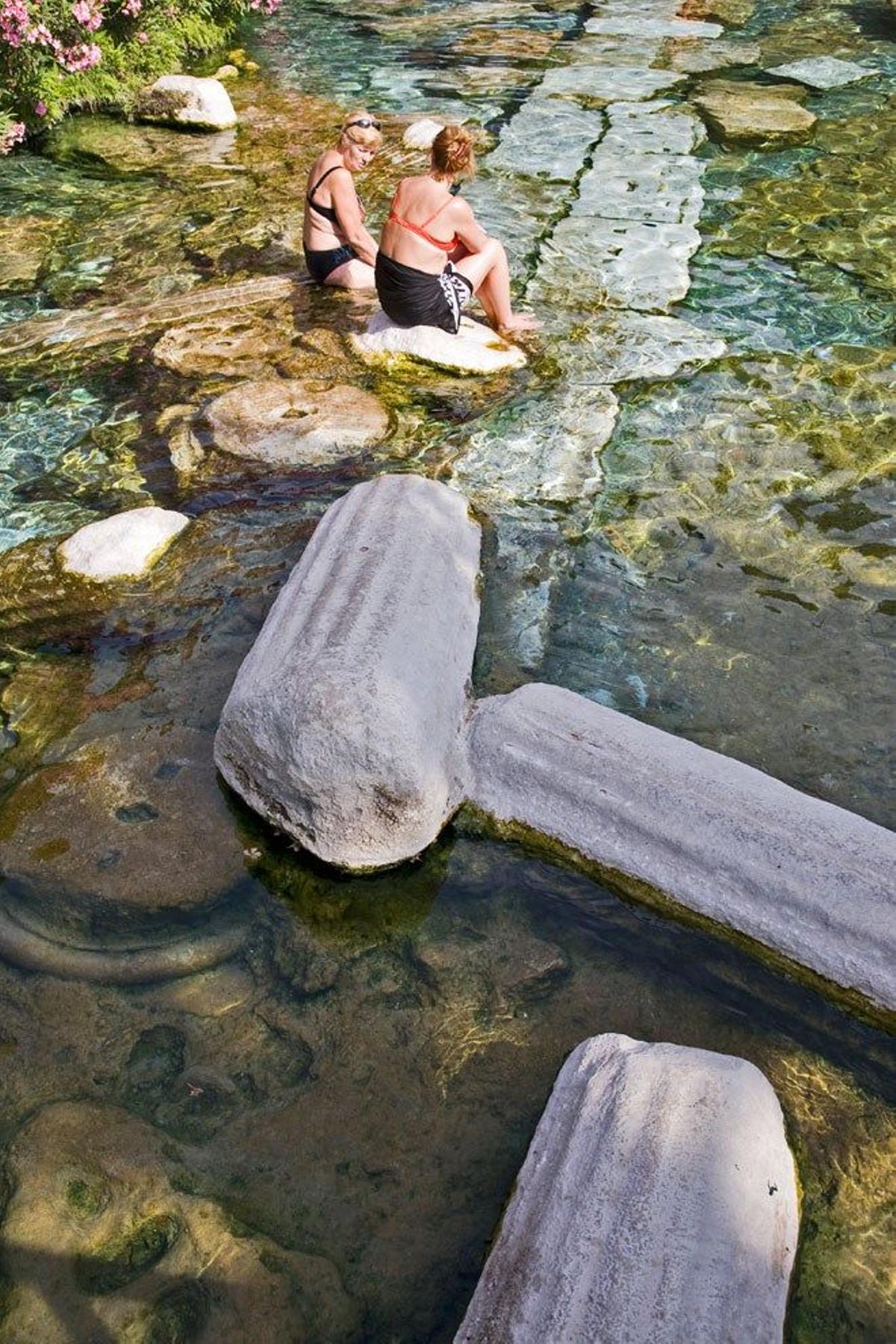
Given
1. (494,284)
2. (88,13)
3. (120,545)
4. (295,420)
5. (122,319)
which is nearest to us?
(120,545)

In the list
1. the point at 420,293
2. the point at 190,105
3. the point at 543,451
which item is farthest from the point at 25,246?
the point at 543,451

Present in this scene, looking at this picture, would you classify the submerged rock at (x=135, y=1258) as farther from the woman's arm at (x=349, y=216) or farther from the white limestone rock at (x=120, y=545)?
the woman's arm at (x=349, y=216)

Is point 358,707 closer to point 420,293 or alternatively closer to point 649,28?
point 420,293

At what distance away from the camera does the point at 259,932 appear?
3.26m

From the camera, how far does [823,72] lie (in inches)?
402

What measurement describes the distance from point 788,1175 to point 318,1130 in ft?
3.71

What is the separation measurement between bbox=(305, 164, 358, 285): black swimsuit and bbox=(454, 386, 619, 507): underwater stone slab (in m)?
1.90

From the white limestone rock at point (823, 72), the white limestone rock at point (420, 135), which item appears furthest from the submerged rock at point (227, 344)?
the white limestone rock at point (823, 72)

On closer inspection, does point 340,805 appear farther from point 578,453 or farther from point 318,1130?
point 578,453

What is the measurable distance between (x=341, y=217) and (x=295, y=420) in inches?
74.3

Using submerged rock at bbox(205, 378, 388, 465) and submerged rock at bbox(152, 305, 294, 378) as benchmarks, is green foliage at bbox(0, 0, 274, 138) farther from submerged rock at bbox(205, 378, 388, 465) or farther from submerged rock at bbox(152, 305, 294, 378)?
submerged rock at bbox(205, 378, 388, 465)

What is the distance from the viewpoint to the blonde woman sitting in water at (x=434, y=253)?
5824 millimetres

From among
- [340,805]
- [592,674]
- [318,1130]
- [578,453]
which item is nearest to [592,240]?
[578,453]

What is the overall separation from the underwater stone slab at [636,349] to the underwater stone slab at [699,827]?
2847 millimetres
